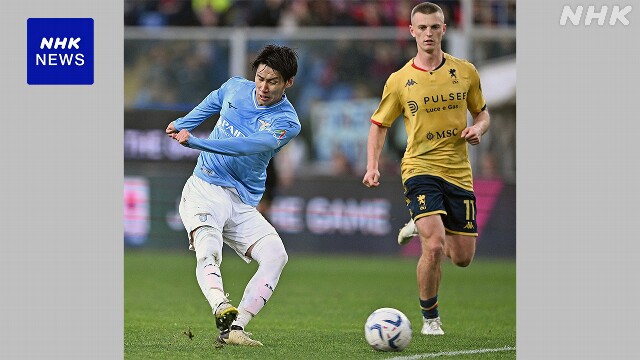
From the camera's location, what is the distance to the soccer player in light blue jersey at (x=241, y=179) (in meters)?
8.41

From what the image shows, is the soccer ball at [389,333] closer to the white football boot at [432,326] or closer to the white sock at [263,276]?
the white sock at [263,276]

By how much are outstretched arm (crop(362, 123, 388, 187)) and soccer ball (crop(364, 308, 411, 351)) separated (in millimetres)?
1032

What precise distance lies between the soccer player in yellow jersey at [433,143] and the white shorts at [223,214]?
3.39 feet

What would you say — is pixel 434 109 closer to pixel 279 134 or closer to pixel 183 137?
pixel 279 134

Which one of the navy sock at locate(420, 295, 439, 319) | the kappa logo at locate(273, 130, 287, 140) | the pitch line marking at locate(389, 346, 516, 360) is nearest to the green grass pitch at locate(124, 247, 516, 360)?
the pitch line marking at locate(389, 346, 516, 360)

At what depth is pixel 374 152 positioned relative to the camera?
9.20 metres

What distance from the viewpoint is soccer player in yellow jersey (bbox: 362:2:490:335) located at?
365 inches

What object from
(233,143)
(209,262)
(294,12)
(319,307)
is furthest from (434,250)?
(294,12)

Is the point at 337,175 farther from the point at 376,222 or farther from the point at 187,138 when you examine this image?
the point at 187,138

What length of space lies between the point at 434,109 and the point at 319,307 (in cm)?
321

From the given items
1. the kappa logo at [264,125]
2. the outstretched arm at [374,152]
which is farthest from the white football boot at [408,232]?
the kappa logo at [264,125]
